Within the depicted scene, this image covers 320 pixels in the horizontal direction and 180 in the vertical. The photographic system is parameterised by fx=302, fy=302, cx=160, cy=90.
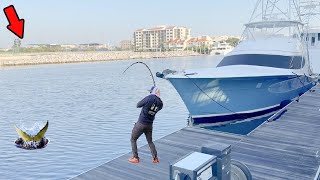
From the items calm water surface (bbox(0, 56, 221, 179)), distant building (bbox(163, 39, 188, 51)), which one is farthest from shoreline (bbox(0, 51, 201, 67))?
calm water surface (bbox(0, 56, 221, 179))

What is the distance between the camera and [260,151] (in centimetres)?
864

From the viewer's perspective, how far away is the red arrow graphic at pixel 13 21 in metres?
8.96

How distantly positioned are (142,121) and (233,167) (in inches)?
101

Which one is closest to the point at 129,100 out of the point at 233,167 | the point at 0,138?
the point at 0,138

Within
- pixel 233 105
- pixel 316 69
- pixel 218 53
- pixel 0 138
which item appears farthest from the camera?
pixel 218 53

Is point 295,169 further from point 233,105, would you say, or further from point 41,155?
point 41,155

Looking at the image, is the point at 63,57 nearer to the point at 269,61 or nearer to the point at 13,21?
the point at 269,61

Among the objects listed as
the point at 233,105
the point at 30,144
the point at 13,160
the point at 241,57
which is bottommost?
the point at 13,160

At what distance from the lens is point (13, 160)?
12.8m

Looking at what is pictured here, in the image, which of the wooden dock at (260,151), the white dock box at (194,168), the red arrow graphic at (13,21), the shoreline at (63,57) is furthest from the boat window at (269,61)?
the shoreline at (63,57)

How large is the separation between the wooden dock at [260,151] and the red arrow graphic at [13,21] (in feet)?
15.8

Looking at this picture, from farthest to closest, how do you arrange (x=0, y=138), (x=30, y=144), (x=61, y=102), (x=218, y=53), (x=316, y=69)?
(x=218, y=53), (x=61, y=102), (x=316, y=69), (x=0, y=138), (x=30, y=144)

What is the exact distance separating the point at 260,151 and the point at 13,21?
8.25 metres

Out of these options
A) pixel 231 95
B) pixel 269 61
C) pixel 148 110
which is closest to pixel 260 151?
pixel 148 110
